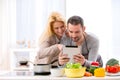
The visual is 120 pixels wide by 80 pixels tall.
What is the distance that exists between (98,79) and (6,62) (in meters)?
3.13

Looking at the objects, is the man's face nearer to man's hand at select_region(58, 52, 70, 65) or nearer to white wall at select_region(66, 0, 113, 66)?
man's hand at select_region(58, 52, 70, 65)

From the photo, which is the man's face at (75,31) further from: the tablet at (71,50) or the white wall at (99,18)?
the white wall at (99,18)

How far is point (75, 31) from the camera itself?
2480 mm

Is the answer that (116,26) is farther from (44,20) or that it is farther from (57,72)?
(57,72)

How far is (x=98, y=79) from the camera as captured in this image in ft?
5.76

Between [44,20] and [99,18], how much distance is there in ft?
3.29

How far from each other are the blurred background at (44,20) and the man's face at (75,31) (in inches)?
80.6

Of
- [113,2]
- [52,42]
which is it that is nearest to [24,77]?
[52,42]

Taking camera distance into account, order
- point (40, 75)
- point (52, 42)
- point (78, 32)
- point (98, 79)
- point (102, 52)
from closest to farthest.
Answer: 1. point (98, 79)
2. point (40, 75)
3. point (78, 32)
4. point (52, 42)
5. point (102, 52)

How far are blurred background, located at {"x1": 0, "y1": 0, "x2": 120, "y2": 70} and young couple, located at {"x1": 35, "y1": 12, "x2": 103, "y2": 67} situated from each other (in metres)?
1.76

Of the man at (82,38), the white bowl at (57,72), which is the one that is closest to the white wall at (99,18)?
the man at (82,38)

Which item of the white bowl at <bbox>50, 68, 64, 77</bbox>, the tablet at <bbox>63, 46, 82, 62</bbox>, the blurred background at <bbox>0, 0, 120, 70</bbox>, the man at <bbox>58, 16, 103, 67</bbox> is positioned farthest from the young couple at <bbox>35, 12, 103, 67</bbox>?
the blurred background at <bbox>0, 0, 120, 70</bbox>

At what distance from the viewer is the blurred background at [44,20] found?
4.58 metres

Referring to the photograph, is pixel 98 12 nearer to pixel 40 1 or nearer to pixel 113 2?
pixel 113 2
